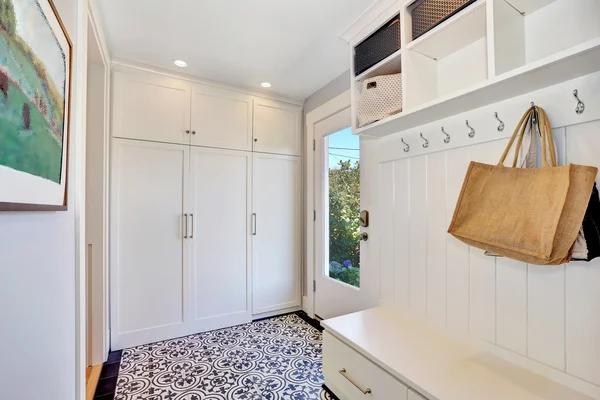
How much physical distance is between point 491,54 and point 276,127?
2046mm

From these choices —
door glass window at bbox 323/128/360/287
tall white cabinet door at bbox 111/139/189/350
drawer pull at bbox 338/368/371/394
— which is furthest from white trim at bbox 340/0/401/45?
drawer pull at bbox 338/368/371/394

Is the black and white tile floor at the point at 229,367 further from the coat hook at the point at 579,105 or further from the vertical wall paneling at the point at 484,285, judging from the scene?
the coat hook at the point at 579,105

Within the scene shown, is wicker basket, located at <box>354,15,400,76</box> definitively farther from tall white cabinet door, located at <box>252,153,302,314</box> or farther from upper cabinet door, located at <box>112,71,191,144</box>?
upper cabinet door, located at <box>112,71,191,144</box>

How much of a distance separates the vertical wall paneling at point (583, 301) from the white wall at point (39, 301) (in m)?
1.70

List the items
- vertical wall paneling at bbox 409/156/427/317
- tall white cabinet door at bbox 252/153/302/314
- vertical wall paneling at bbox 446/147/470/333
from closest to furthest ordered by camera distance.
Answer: vertical wall paneling at bbox 446/147/470/333 < vertical wall paneling at bbox 409/156/427/317 < tall white cabinet door at bbox 252/153/302/314

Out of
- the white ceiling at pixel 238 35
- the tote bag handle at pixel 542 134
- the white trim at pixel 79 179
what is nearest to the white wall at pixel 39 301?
the white trim at pixel 79 179

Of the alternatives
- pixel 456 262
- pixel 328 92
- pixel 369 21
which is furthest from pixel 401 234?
pixel 328 92

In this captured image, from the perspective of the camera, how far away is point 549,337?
1.06 m

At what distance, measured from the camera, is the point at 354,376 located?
1.39 metres

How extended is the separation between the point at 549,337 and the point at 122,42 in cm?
293

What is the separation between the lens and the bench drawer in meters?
1.19

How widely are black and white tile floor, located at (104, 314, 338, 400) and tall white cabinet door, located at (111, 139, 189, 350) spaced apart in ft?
0.66

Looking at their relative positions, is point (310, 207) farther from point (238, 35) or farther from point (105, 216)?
point (105, 216)

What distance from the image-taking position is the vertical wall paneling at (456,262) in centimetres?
135
